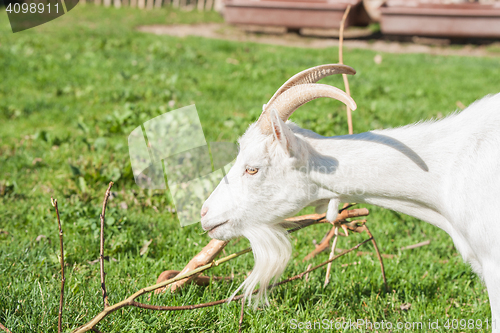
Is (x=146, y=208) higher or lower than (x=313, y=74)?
lower

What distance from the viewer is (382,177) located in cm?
196

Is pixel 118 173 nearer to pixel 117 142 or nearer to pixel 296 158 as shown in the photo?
pixel 117 142

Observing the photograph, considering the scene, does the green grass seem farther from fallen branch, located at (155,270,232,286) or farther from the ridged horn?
the ridged horn

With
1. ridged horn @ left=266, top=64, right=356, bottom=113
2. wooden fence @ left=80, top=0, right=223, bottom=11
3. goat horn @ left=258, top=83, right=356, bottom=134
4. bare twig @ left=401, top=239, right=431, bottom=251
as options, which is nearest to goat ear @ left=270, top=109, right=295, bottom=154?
goat horn @ left=258, top=83, right=356, bottom=134

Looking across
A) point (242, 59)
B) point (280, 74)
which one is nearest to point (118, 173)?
point (280, 74)

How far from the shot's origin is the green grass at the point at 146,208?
2.25 meters

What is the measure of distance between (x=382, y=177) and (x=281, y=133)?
0.52 meters

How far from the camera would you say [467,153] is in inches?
74.9

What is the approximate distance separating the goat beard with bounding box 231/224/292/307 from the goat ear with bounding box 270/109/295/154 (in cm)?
45

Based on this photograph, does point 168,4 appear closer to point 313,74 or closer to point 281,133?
point 313,74

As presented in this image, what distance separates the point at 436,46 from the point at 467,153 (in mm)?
11688

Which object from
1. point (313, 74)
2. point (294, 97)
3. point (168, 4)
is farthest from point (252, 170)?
point (168, 4)

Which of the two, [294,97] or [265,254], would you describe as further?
[265,254]

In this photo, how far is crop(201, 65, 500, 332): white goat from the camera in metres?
1.84
